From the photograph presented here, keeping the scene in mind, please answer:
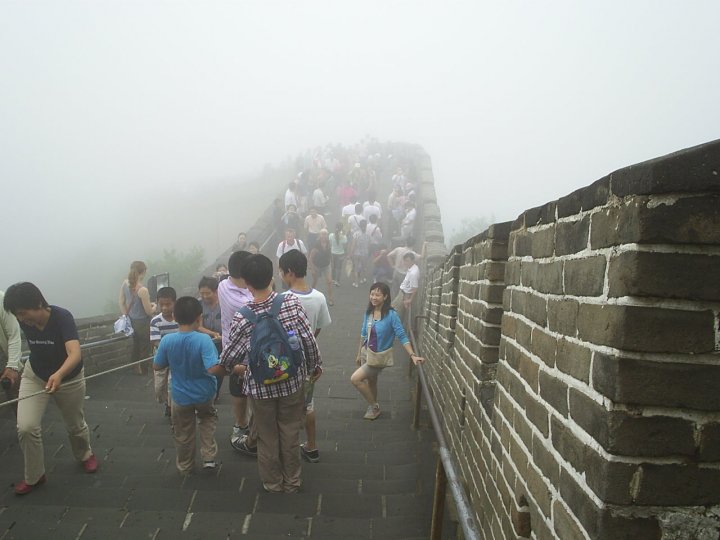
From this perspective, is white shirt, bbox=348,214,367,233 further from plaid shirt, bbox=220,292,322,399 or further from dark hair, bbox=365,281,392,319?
plaid shirt, bbox=220,292,322,399

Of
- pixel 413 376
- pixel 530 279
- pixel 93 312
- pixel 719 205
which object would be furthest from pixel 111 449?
pixel 93 312

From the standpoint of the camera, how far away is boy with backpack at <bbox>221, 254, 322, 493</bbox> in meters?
3.83

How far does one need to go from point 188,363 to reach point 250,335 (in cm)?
77

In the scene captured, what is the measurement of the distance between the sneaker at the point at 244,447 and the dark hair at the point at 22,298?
6.45 feet

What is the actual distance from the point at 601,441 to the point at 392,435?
179 inches

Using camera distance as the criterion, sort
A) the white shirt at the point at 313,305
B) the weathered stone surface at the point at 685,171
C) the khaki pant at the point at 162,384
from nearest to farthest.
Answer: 1. the weathered stone surface at the point at 685,171
2. the white shirt at the point at 313,305
3. the khaki pant at the point at 162,384

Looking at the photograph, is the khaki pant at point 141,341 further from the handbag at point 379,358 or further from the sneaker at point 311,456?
the sneaker at point 311,456

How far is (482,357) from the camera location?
9.75ft

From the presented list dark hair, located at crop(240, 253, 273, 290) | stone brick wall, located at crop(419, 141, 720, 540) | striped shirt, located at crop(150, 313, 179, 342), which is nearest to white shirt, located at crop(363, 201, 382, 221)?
striped shirt, located at crop(150, 313, 179, 342)

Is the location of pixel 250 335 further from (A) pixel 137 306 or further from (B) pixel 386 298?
(A) pixel 137 306

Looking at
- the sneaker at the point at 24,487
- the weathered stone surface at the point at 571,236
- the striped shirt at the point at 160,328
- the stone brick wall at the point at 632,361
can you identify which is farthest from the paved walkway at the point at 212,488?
the weathered stone surface at the point at 571,236

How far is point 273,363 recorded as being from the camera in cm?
381

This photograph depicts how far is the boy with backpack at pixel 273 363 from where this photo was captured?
12.6 feet

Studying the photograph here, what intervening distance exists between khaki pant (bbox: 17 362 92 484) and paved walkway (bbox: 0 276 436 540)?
0.18 m
